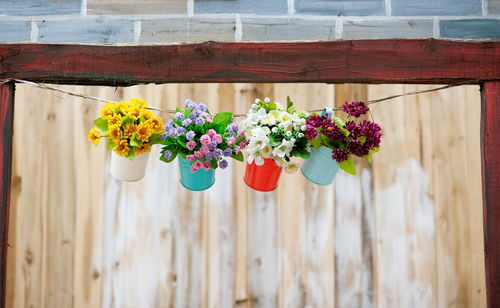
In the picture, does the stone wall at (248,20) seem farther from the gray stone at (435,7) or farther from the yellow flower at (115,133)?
the yellow flower at (115,133)

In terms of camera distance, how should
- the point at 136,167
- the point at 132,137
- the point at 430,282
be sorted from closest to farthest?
the point at 132,137 → the point at 136,167 → the point at 430,282

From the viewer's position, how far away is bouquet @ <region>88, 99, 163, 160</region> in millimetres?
1417

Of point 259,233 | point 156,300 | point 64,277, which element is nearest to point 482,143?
point 259,233

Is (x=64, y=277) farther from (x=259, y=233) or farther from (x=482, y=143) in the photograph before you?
(x=482, y=143)

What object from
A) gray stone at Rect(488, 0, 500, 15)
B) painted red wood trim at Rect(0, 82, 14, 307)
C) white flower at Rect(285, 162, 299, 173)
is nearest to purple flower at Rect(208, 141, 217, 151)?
white flower at Rect(285, 162, 299, 173)

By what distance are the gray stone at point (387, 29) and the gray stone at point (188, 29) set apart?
452 millimetres

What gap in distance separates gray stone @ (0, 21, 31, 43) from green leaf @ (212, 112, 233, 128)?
3.16 feet

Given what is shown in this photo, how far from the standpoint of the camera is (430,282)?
5.90 feet

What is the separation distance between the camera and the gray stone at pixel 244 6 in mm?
1926

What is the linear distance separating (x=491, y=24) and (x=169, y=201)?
139 centimetres

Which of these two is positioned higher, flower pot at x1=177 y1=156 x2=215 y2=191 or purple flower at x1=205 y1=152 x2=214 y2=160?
purple flower at x1=205 y1=152 x2=214 y2=160

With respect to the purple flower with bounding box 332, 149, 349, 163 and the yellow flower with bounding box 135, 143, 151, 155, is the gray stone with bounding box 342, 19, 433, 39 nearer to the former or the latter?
the purple flower with bounding box 332, 149, 349, 163

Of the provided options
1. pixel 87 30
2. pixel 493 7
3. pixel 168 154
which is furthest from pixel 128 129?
pixel 493 7

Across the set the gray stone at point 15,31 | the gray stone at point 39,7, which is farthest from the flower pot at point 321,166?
the gray stone at point 15,31
